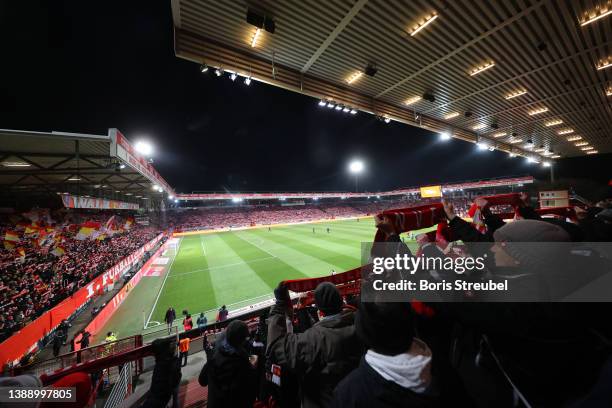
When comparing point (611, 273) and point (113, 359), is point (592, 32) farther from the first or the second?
point (113, 359)

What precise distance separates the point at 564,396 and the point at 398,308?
0.88m

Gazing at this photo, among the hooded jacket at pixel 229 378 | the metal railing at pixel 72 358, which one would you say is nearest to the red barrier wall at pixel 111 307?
the metal railing at pixel 72 358

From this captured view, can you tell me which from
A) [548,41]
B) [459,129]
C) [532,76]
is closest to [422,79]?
[548,41]

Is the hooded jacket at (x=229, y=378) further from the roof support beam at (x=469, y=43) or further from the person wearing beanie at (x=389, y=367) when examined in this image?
the roof support beam at (x=469, y=43)

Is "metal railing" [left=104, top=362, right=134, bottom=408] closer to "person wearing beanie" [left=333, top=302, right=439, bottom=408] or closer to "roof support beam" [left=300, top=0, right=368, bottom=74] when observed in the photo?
"person wearing beanie" [left=333, top=302, right=439, bottom=408]

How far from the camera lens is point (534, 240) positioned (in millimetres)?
1543

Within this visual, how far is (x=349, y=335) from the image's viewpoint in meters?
1.84

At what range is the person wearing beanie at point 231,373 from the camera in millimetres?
2188

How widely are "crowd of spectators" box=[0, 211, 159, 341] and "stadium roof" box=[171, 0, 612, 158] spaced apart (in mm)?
11268

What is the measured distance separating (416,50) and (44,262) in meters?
19.9

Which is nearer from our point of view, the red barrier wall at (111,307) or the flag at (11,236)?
the red barrier wall at (111,307)

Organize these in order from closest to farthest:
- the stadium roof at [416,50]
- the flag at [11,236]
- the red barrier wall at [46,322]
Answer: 1. the stadium roof at [416,50]
2. the red barrier wall at [46,322]
3. the flag at [11,236]

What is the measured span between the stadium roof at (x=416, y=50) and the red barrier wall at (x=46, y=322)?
33.1 ft

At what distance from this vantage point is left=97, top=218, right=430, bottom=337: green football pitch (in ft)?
40.3
